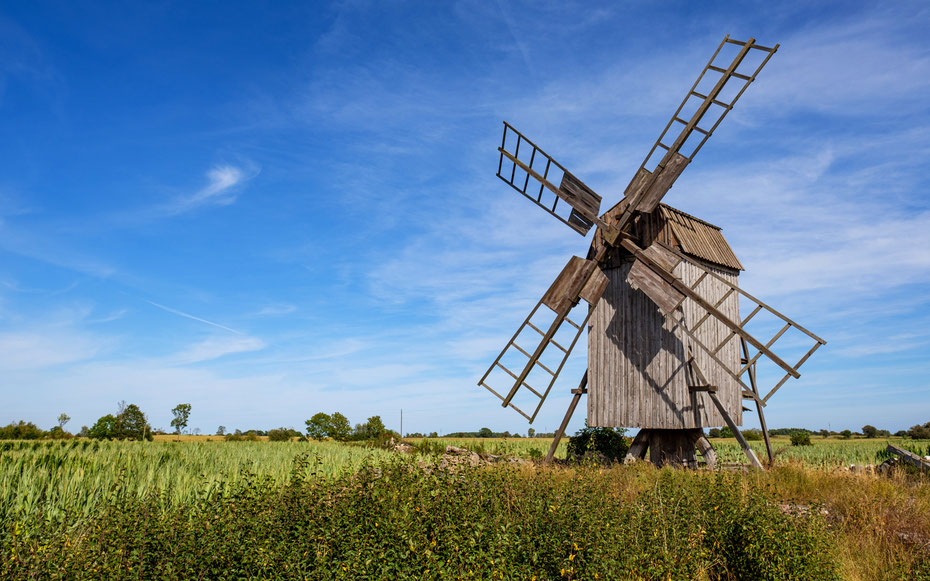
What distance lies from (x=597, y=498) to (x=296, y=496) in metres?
4.17

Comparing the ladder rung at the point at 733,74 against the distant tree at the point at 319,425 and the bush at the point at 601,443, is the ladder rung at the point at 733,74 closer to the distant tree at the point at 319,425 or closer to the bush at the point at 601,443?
the bush at the point at 601,443

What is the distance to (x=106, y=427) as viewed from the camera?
127ft

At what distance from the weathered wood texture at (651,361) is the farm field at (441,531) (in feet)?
14.9

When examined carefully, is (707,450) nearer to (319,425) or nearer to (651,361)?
(651,361)

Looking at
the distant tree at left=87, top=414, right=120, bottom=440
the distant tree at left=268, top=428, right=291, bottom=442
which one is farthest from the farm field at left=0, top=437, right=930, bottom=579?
the distant tree at left=87, top=414, right=120, bottom=440

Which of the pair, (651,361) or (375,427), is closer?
(651,361)

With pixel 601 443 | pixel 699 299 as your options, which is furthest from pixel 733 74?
pixel 601 443

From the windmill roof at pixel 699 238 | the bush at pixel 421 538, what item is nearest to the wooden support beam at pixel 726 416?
the windmill roof at pixel 699 238

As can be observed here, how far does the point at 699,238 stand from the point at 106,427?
3895cm

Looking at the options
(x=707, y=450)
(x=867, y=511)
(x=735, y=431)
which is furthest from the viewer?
(x=707, y=450)

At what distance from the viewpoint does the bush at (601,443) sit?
18.4 metres

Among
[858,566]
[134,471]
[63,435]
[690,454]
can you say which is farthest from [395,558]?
[63,435]

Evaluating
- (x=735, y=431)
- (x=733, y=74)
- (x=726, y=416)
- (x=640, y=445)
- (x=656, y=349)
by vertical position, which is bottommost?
(x=640, y=445)

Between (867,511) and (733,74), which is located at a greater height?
(733,74)
